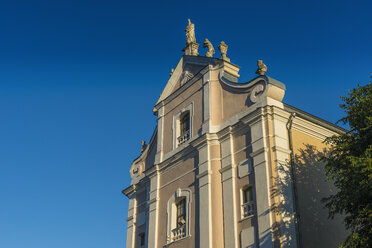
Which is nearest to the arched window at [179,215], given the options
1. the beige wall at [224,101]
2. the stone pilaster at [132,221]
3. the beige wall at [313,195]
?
the beige wall at [224,101]

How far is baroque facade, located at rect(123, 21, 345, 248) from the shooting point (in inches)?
678

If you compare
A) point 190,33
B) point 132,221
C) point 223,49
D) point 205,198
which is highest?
point 190,33

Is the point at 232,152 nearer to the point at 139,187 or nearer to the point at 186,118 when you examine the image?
the point at 186,118

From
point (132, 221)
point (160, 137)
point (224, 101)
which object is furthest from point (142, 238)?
point (224, 101)

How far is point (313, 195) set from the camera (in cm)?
1823

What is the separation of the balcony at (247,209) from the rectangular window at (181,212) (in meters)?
3.54

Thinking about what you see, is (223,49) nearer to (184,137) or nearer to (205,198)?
(184,137)

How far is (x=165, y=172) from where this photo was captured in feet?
75.6

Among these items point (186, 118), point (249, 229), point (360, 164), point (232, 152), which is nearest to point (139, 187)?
point (186, 118)

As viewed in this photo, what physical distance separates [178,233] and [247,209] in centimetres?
419

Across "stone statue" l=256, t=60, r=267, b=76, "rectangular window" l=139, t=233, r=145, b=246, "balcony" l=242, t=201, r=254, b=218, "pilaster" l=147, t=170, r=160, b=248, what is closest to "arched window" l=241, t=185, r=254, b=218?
"balcony" l=242, t=201, r=254, b=218

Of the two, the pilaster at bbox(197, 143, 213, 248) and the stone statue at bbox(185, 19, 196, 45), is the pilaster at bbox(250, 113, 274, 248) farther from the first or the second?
the stone statue at bbox(185, 19, 196, 45)

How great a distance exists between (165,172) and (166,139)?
197 centimetres

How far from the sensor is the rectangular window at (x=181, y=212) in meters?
20.8
